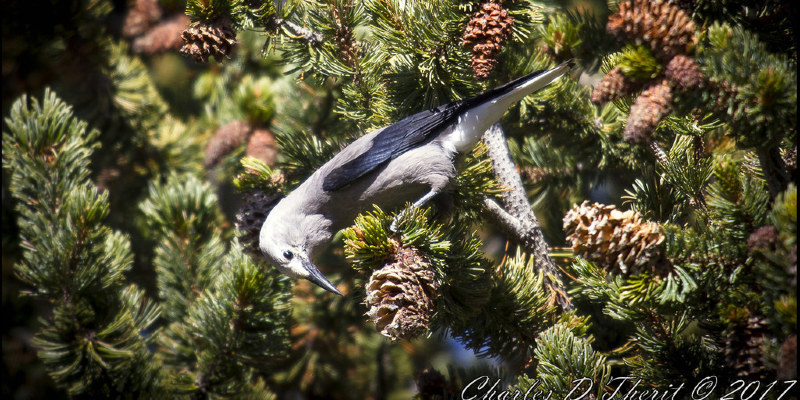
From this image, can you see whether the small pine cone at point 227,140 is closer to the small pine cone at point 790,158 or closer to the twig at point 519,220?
the twig at point 519,220

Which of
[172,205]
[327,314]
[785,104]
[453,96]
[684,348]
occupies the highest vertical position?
[785,104]

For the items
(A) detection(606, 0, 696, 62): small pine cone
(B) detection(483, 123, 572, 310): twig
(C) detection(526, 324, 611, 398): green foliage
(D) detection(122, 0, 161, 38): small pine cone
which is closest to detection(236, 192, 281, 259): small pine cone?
(B) detection(483, 123, 572, 310): twig

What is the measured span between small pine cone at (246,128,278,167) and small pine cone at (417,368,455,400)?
5.76ft

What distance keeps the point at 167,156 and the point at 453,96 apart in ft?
7.42

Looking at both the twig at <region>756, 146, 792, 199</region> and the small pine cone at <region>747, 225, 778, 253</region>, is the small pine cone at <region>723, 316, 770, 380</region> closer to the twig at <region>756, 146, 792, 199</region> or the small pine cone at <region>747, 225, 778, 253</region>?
the small pine cone at <region>747, 225, 778, 253</region>

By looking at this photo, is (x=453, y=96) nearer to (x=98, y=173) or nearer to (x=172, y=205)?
(x=172, y=205)

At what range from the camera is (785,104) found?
132cm

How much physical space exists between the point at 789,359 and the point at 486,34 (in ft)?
4.29

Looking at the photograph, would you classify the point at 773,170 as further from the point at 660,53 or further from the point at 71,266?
the point at 71,266

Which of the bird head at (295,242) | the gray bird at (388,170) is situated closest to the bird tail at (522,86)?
the gray bird at (388,170)

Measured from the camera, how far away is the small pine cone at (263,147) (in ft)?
11.2

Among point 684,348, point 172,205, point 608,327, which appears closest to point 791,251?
point 684,348

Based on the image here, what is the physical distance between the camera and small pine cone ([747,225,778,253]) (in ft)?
4.40

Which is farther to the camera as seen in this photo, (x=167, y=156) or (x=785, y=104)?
(x=167, y=156)
